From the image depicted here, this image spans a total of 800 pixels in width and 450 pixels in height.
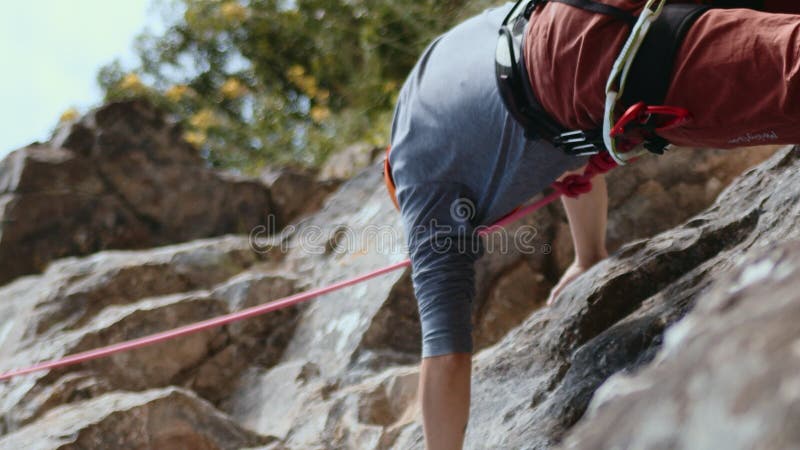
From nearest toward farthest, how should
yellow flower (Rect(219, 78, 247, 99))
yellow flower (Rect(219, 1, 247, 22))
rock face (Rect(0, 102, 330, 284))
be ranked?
1. rock face (Rect(0, 102, 330, 284))
2. yellow flower (Rect(219, 78, 247, 99))
3. yellow flower (Rect(219, 1, 247, 22))

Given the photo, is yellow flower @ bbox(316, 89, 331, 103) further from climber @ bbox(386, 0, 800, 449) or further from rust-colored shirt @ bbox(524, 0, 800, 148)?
rust-colored shirt @ bbox(524, 0, 800, 148)

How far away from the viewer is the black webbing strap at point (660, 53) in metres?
1.36

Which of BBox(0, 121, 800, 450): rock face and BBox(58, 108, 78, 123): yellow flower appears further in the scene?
BBox(58, 108, 78, 123): yellow flower

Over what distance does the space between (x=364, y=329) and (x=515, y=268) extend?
530 mm

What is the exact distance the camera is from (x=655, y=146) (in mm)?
1536

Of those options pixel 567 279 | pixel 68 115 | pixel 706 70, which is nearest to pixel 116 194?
pixel 68 115

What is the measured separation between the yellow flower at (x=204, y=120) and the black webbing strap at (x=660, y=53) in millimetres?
4222

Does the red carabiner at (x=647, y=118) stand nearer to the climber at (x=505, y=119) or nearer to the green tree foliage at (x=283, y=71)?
the climber at (x=505, y=119)

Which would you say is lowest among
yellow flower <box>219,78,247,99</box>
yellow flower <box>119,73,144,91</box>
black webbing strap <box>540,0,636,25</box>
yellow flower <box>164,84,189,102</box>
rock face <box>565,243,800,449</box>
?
rock face <box>565,243,800,449</box>

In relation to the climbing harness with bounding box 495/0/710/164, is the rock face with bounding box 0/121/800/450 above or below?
below

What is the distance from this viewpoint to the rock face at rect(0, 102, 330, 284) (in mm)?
3779

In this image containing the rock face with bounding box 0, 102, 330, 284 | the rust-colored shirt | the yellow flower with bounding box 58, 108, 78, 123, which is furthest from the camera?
the yellow flower with bounding box 58, 108, 78, 123

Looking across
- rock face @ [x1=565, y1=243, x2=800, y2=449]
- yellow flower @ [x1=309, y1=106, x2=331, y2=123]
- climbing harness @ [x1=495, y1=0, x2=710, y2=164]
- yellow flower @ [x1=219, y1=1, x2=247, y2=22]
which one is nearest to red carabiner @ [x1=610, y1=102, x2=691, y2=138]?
climbing harness @ [x1=495, y1=0, x2=710, y2=164]

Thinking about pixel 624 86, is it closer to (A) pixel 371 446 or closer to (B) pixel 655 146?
(B) pixel 655 146
